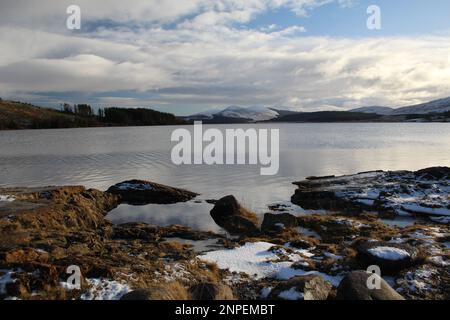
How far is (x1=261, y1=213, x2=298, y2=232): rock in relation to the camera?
821 inches

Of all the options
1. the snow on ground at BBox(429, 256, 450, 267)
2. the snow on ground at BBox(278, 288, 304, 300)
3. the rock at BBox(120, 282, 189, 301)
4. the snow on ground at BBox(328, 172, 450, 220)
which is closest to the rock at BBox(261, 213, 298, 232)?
the snow on ground at BBox(328, 172, 450, 220)

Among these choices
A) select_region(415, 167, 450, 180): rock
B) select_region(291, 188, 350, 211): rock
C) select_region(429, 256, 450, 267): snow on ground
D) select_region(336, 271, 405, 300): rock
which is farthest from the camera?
select_region(415, 167, 450, 180): rock

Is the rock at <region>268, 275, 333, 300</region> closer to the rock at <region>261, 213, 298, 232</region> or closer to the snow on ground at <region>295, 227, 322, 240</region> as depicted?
the snow on ground at <region>295, 227, 322, 240</region>

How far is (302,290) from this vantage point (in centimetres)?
1021

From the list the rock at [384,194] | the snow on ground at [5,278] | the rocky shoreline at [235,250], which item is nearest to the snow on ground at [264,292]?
the rocky shoreline at [235,250]

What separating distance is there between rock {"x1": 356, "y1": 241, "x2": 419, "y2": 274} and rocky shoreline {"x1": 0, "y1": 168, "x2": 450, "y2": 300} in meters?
0.04

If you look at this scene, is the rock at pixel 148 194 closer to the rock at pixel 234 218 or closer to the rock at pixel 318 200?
the rock at pixel 234 218

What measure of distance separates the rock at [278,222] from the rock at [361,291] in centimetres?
1050

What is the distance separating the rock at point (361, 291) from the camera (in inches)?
378

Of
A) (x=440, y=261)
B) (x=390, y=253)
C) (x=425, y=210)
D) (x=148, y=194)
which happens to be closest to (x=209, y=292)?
(x=390, y=253)
